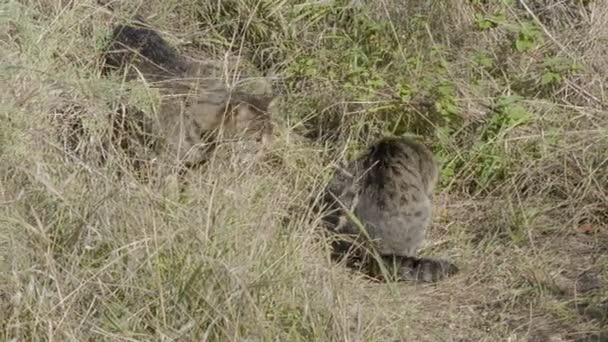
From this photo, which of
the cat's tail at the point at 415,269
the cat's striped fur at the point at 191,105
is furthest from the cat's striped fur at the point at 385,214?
the cat's striped fur at the point at 191,105

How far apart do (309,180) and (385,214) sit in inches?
29.0

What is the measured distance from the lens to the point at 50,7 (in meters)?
8.38

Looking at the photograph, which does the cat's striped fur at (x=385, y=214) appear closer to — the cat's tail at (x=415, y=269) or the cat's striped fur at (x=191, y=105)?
the cat's tail at (x=415, y=269)

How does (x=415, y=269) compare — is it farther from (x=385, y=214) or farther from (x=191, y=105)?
(x=191, y=105)

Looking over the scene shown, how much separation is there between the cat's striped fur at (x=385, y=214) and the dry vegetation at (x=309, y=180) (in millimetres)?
142

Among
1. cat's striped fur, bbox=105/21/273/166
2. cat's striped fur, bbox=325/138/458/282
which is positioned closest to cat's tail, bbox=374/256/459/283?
cat's striped fur, bbox=325/138/458/282

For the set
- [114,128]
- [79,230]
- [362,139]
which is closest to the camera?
[79,230]

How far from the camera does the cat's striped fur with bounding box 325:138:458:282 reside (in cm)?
657

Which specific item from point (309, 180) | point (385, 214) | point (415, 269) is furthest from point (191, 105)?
point (415, 269)

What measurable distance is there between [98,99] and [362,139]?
162cm

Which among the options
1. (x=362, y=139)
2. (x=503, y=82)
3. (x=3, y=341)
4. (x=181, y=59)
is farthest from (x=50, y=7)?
(x=3, y=341)

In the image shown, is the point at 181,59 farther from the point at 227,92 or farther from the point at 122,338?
the point at 122,338

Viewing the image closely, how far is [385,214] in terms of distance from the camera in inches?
261

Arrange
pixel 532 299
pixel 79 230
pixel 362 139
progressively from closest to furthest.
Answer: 1. pixel 79 230
2. pixel 532 299
3. pixel 362 139
